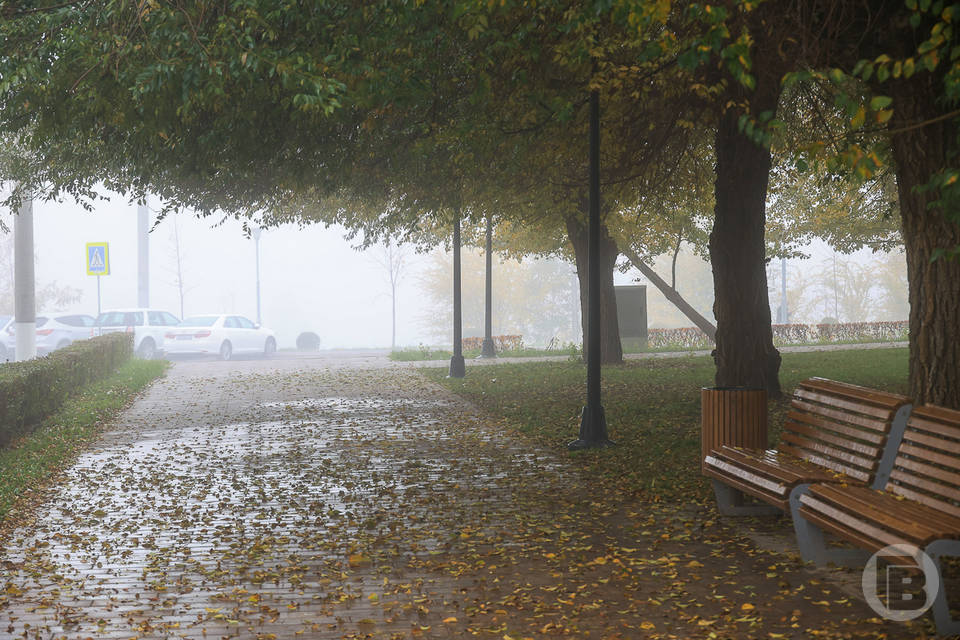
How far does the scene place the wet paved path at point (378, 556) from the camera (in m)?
5.07

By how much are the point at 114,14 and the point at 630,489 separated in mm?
5804

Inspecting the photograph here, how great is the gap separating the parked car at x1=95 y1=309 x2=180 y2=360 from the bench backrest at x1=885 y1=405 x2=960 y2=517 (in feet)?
97.4

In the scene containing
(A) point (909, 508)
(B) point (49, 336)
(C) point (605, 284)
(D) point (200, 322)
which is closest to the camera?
(A) point (909, 508)

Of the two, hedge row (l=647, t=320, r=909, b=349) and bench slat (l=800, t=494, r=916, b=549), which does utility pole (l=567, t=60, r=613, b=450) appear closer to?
bench slat (l=800, t=494, r=916, b=549)

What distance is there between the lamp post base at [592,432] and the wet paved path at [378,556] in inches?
18.0

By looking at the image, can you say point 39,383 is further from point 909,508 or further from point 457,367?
point 909,508

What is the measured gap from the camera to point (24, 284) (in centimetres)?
1930

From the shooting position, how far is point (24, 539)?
706 centimetres

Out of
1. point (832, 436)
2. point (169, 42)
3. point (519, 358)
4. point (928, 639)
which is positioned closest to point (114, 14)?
point (169, 42)

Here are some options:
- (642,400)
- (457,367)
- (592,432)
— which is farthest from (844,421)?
(457,367)

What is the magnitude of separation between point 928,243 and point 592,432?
4526 mm

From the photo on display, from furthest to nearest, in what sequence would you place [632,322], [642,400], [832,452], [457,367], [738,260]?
[632,322], [457,367], [642,400], [738,260], [832,452]

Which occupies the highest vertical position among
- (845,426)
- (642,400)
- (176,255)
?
(176,255)

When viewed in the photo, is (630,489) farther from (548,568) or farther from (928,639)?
(928,639)
